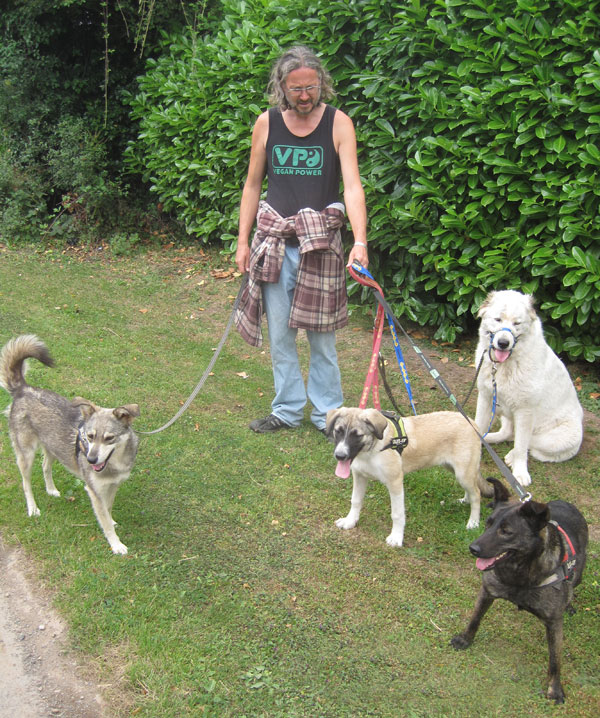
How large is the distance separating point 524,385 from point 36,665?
3673 millimetres

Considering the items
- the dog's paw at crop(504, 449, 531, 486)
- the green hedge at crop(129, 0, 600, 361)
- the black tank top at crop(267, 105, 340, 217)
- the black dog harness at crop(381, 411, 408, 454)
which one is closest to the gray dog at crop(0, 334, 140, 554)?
the black dog harness at crop(381, 411, 408, 454)

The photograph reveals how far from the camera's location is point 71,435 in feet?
13.3

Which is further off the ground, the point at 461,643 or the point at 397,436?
the point at 397,436

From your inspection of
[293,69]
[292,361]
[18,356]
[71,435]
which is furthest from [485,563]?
[293,69]

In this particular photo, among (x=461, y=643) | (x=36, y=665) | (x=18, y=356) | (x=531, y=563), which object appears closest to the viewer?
(x=531, y=563)

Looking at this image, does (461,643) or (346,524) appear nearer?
(461,643)

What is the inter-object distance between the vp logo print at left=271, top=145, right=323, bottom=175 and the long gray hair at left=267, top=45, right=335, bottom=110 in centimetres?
29

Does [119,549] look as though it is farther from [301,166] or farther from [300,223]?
[301,166]

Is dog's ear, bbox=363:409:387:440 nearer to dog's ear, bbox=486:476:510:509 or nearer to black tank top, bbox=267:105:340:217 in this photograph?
dog's ear, bbox=486:476:510:509

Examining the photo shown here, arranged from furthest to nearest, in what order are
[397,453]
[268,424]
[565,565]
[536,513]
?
[268,424] < [397,453] < [565,565] < [536,513]

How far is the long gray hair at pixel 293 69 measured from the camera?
14.2ft

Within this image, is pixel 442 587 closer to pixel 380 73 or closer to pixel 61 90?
pixel 380 73

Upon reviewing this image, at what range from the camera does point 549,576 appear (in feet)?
9.87

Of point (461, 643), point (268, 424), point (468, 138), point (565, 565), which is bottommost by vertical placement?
point (461, 643)
